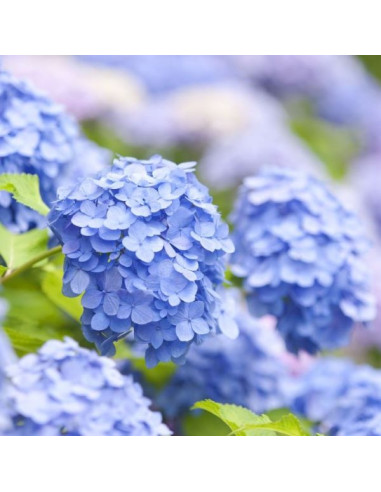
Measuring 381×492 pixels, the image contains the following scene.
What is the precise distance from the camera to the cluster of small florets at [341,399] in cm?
142

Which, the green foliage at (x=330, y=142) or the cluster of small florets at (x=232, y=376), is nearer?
the cluster of small florets at (x=232, y=376)

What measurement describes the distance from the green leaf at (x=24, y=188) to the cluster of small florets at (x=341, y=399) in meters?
0.59

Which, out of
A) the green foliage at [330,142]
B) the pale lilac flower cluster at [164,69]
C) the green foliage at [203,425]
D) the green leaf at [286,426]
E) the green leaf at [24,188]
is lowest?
the pale lilac flower cluster at [164,69]

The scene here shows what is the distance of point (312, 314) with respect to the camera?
1435mm

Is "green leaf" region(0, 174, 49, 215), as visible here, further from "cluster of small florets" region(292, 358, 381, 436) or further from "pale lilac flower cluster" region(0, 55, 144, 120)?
"pale lilac flower cluster" region(0, 55, 144, 120)

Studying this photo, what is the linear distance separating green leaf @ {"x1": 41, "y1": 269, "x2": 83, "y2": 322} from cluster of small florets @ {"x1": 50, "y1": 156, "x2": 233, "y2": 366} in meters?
0.29

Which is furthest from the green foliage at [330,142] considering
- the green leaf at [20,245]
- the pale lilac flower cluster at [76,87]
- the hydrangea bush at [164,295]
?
the green leaf at [20,245]

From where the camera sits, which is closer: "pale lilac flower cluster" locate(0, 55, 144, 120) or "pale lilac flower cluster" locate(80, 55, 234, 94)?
"pale lilac flower cluster" locate(0, 55, 144, 120)

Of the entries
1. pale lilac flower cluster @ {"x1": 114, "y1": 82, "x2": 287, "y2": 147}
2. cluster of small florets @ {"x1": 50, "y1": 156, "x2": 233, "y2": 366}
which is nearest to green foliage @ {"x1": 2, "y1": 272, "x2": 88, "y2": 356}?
cluster of small florets @ {"x1": 50, "y1": 156, "x2": 233, "y2": 366}

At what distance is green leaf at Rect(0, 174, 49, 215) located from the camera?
119cm

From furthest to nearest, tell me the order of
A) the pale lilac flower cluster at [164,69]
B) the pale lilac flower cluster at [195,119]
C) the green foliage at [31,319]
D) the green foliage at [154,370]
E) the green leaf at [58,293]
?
the pale lilac flower cluster at [164,69] → the pale lilac flower cluster at [195,119] → the green foliage at [154,370] → the green leaf at [58,293] → the green foliage at [31,319]

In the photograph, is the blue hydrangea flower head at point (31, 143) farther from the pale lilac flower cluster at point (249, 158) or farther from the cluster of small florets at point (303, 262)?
the pale lilac flower cluster at point (249, 158)
